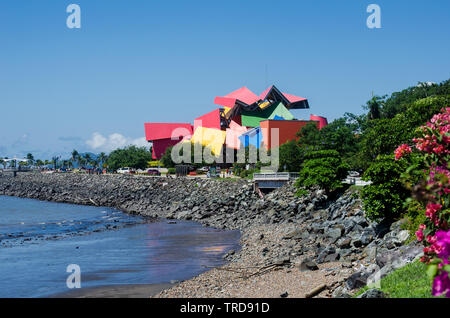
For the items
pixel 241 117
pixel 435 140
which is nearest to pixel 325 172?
pixel 435 140

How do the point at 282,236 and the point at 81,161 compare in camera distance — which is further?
the point at 81,161

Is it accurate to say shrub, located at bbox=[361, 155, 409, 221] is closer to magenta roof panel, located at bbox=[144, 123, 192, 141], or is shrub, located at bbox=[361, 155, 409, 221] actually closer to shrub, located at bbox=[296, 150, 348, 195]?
shrub, located at bbox=[296, 150, 348, 195]

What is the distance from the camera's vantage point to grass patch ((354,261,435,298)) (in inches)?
412

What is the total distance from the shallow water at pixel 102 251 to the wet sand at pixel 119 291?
692 millimetres

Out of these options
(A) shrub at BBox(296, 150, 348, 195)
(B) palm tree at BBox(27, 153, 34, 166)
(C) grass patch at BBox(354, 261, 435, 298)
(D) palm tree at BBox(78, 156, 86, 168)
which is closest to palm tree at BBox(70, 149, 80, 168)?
(D) palm tree at BBox(78, 156, 86, 168)

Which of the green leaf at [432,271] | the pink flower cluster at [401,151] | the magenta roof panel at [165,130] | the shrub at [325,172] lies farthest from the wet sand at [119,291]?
the magenta roof panel at [165,130]

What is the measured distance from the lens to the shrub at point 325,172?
35.5 metres

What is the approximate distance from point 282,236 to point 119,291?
41.6 ft

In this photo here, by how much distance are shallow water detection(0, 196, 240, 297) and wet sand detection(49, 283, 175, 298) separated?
0.69 m

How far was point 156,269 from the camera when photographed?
897 inches

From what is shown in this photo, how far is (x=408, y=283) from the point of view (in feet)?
37.7

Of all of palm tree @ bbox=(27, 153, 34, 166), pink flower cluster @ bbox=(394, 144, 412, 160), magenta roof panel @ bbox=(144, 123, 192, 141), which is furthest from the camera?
palm tree @ bbox=(27, 153, 34, 166)

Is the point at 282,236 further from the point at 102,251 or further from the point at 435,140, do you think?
the point at 435,140

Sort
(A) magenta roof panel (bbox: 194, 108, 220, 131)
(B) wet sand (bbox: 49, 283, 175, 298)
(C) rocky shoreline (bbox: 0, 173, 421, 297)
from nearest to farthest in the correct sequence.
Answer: (C) rocky shoreline (bbox: 0, 173, 421, 297) < (B) wet sand (bbox: 49, 283, 175, 298) < (A) magenta roof panel (bbox: 194, 108, 220, 131)
